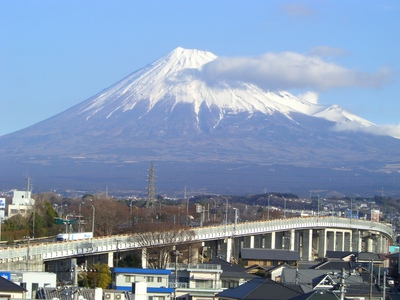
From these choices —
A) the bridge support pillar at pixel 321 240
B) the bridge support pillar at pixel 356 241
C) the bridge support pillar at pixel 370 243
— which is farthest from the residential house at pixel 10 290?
the bridge support pillar at pixel 370 243

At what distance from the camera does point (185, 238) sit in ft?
201

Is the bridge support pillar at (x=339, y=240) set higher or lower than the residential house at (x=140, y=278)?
lower

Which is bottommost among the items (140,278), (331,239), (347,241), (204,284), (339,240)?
(347,241)

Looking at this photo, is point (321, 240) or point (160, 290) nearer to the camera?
point (160, 290)

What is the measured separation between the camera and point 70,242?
51219 mm

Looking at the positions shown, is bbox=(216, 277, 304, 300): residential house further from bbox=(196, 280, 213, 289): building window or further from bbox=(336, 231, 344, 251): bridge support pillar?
bbox=(336, 231, 344, 251): bridge support pillar

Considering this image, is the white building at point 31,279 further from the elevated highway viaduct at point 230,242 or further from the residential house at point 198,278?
the residential house at point 198,278

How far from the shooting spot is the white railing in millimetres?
46406

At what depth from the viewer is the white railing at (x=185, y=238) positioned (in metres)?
46.4

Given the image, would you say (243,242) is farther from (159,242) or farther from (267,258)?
A: (159,242)

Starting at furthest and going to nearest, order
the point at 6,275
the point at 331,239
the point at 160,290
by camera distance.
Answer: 1. the point at 331,239
2. the point at 160,290
3. the point at 6,275

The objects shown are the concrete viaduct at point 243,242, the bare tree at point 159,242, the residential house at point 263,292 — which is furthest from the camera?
the bare tree at point 159,242

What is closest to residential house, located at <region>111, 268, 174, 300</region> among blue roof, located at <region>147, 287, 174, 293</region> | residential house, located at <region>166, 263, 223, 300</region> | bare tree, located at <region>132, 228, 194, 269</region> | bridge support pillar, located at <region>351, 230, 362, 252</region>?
residential house, located at <region>166, 263, 223, 300</region>

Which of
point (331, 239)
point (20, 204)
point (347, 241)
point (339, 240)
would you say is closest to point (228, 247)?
point (331, 239)
